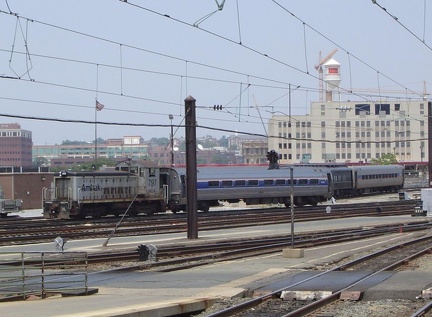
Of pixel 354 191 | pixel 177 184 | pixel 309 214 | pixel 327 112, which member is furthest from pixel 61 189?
pixel 327 112

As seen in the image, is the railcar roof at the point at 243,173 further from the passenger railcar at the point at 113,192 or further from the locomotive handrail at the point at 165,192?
the passenger railcar at the point at 113,192

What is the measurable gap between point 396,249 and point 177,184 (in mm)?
26531

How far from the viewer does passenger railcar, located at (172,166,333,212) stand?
5775 cm

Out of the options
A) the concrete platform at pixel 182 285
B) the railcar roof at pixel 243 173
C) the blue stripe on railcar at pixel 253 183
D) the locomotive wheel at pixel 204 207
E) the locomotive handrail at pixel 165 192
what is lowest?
the concrete platform at pixel 182 285

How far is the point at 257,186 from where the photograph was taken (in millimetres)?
60750

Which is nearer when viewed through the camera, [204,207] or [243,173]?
[204,207]

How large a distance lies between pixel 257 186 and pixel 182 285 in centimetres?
4177

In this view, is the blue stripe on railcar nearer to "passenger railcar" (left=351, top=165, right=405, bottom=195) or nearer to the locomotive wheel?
the locomotive wheel

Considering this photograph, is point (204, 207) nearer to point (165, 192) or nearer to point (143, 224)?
point (165, 192)

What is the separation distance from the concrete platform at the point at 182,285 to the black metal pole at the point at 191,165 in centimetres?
477

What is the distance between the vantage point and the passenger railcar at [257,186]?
2274 inches

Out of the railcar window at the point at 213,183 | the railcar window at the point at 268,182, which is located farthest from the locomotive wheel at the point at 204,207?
the railcar window at the point at 268,182

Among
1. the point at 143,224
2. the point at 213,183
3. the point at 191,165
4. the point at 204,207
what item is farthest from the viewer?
the point at 204,207

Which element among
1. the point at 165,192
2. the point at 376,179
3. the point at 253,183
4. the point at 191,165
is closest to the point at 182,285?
the point at 191,165
